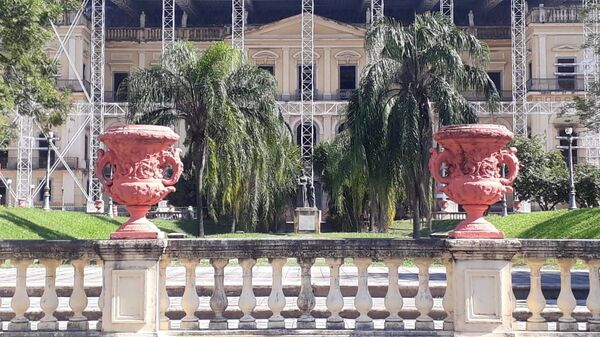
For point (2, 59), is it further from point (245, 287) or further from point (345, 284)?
point (245, 287)

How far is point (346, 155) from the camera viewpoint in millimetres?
16969

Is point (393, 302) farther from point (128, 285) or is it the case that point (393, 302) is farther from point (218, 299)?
point (128, 285)

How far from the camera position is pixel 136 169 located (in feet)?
17.7

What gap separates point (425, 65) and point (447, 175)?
38.3 feet

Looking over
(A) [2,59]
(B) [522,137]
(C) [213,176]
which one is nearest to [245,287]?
(A) [2,59]

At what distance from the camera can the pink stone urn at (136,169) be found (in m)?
5.34

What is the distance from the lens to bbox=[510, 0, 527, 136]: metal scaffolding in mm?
36375

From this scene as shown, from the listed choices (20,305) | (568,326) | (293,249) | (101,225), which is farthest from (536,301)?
(101,225)

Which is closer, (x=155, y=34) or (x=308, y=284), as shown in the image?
(x=308, y=284)

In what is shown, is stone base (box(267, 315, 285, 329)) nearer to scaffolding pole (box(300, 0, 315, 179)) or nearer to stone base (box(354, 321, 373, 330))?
stone base (box(354, 321, 373, 330))

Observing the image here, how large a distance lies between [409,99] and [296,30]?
27386mm

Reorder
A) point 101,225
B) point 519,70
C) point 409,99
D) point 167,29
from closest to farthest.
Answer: point 409,99
point 101,225
point 519,70
point 167,29

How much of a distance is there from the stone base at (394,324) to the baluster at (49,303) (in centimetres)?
246

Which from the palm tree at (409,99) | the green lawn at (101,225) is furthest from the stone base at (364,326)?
the green lawn at (101,225)
